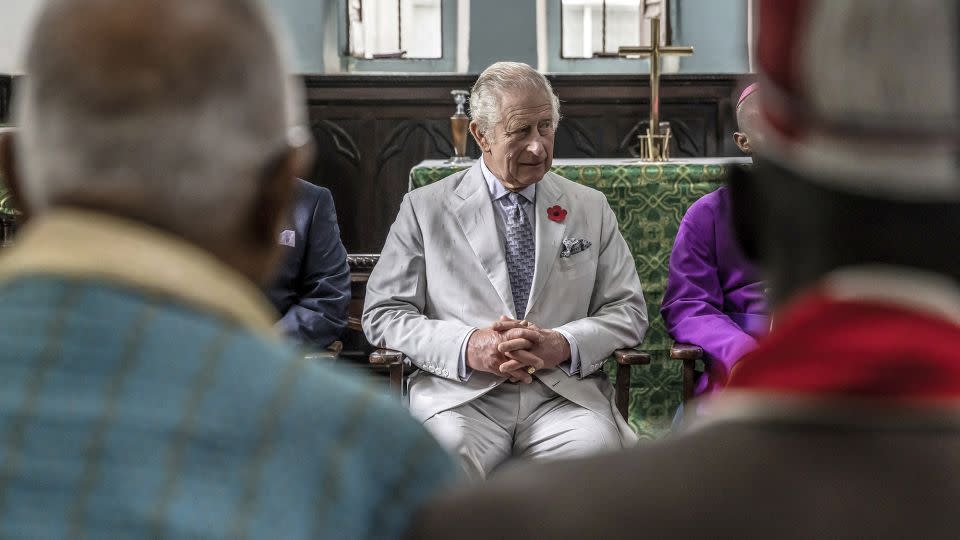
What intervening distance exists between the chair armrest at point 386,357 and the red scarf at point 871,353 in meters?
2.91

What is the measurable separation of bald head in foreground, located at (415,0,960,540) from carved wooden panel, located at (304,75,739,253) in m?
6.51

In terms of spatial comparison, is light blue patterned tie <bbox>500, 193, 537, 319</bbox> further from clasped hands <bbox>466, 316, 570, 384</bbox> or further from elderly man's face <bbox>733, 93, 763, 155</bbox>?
elderly man's face <bbox>733, 93, 763, 155</bbox>

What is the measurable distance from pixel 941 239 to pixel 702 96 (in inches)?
272

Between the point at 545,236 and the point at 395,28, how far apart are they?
4.82m

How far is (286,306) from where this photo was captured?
13.4 feet

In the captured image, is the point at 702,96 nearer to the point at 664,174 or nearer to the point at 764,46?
the point at 664,174

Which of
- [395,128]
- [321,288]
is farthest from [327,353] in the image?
[395,128]

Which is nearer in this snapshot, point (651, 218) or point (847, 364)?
point (847, 364)

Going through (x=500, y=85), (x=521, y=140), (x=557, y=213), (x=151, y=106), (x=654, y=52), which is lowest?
(x=557, y=213)

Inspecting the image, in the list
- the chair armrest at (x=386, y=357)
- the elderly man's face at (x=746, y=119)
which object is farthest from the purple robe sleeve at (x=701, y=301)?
the chair armrest at (x=386, y=357)

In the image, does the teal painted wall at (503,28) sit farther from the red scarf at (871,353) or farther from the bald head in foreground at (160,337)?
the red scarf at (871,353)

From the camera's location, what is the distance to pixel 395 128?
7262 mm

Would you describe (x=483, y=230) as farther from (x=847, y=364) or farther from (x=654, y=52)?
(x=847, y=364)

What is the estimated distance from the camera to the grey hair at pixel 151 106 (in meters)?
0.91
